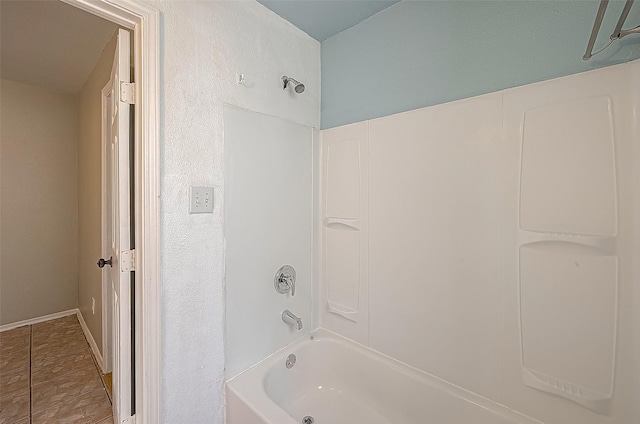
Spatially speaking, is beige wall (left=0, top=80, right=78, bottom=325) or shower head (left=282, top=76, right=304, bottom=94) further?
beige wall (left=0, top=80, right=78, bottom=325)

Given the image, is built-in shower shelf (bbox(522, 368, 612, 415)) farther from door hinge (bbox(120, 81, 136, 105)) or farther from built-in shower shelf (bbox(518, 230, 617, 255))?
door hinge (bbox(120, 81, 136, 105))

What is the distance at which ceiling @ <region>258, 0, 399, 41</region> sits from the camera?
1.46m

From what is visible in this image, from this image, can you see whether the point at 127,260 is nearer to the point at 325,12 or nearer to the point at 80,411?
the point at 80,411

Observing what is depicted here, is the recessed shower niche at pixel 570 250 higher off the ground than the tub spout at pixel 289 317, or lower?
higher

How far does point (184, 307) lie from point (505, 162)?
158 centimetres

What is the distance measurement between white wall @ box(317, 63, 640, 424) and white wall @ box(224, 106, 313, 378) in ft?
1.30

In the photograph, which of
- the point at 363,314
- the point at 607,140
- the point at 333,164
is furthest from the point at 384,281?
the point at 607,140

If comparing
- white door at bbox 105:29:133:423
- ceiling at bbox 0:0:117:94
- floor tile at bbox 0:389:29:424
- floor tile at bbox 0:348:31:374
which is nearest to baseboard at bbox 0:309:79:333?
floor tile at bbox 0:348:31:374

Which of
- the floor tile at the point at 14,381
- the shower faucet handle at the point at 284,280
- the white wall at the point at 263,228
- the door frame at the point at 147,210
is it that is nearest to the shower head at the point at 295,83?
the white wall at the point at 263,228

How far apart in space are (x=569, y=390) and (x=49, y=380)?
320cm

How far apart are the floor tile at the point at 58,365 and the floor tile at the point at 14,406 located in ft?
0.39

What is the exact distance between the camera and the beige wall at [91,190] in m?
2.12

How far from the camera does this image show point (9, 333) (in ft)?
8.51

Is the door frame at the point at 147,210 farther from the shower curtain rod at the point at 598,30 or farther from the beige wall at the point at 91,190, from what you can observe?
the shower curtain rod at the point at 598,30
